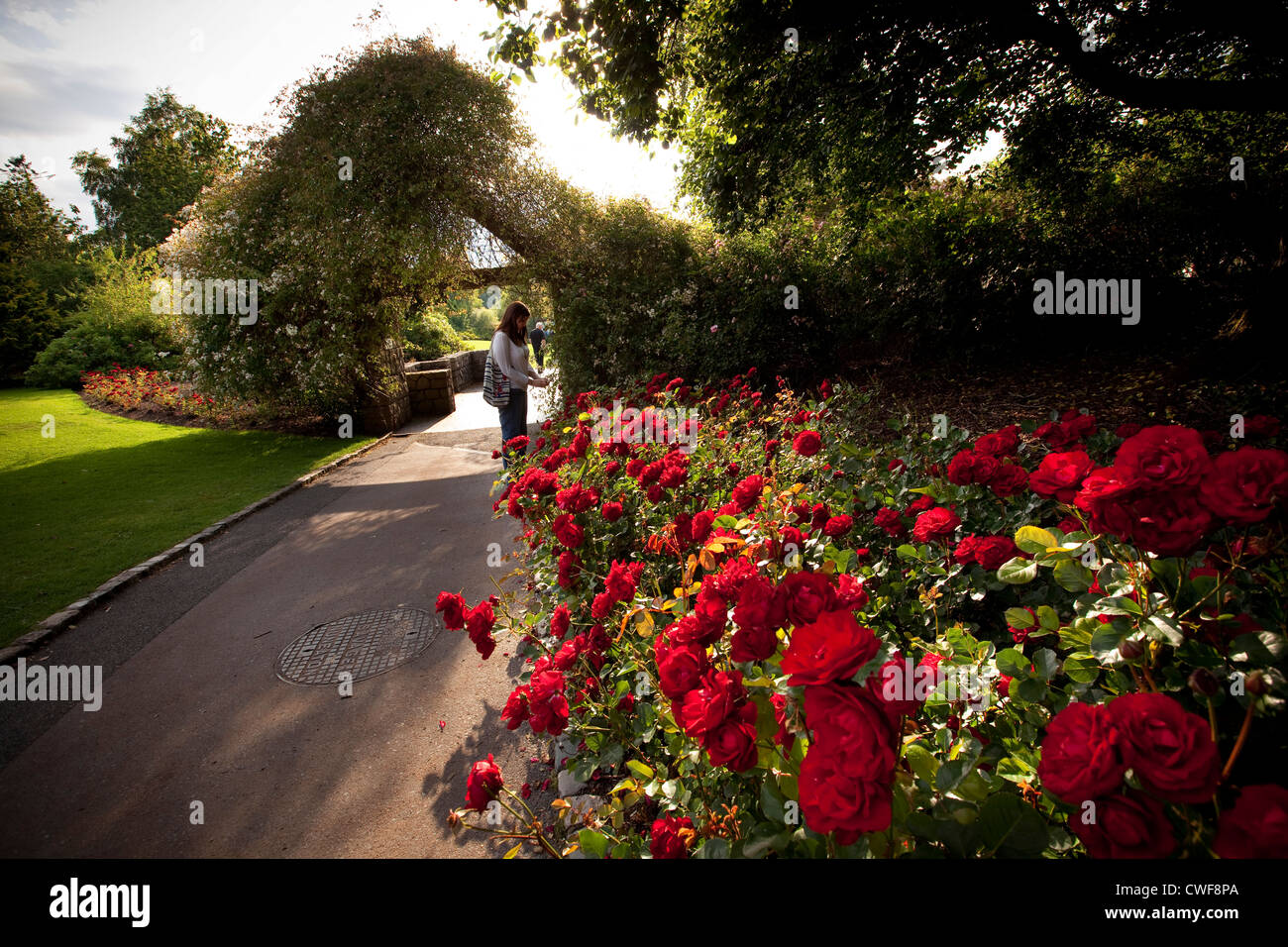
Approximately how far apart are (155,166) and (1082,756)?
52.2m

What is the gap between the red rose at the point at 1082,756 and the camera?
2.18 ft

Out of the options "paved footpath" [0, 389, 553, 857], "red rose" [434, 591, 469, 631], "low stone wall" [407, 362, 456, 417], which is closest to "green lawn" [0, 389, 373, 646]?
"paved footpath" [0, 389, 553, 857]

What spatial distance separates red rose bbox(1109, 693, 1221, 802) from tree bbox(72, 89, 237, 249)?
48599 mm

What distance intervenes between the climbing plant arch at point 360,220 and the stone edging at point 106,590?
4324 mm

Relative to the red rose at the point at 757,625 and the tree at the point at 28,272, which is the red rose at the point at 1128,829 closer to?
the red rose at the point at 757,625

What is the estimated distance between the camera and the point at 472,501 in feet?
22.0

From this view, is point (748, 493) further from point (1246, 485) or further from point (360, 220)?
point (360, 220)

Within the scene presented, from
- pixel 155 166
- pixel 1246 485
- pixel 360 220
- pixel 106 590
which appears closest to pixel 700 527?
pixel 1246 485

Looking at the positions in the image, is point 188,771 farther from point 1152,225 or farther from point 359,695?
point 1152,225

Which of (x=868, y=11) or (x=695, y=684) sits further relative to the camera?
(x=868, y=11)

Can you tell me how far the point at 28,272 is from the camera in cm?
2475

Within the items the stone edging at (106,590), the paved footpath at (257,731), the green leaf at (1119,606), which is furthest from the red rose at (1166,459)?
the stone edging at (106,590)
